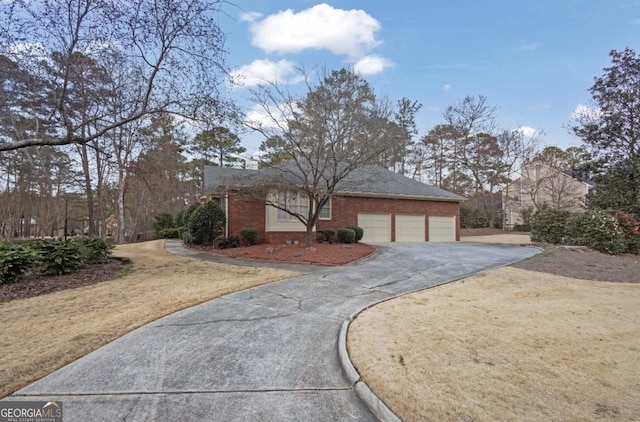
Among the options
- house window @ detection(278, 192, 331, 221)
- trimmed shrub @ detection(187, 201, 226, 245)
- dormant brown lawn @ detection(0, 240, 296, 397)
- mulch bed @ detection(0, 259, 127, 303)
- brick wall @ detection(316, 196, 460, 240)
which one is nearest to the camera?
dormant brown lawn @ detection(0, 240, 296, 397)

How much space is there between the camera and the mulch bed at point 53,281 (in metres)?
7.56

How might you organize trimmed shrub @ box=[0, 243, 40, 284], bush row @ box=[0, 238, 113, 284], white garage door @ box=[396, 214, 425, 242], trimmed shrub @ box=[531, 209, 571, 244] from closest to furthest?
trimmed shrub @ box=[0, 243, 40, 284], bush row @ box=[0, 238, 113, 284], trimmed shrub @ box=[531, 209, 571, 244], white garage door @ box=[396, 214, 425, 242]

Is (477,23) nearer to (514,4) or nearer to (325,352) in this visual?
(514,4)

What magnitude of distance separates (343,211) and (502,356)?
42.7ft

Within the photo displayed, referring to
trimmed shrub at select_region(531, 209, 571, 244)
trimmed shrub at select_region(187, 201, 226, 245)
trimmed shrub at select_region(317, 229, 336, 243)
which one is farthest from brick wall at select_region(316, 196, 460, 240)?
trimmed shrub at select_region(187, 201, 226, 245)

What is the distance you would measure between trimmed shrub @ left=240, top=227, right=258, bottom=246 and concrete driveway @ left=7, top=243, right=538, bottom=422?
8308mm

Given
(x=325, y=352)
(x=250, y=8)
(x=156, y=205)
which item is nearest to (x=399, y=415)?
(x=325, y=352)

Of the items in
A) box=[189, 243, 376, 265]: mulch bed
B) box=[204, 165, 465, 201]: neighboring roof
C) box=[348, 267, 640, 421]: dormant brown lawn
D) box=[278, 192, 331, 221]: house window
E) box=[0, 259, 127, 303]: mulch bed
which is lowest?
box=[348, 267, 640, 421]: dormant brown lawn

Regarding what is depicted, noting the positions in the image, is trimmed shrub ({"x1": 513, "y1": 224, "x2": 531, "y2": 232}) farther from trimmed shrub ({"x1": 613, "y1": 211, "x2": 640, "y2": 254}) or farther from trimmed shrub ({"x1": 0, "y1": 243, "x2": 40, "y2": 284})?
trimmed shrub ({"x1": 0, "y1": 243, "x2": 40, "y2": 284})

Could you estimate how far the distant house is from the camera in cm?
3180

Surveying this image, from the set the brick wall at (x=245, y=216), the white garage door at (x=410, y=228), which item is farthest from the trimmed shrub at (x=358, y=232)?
the brick wall at (x=245, y=216)

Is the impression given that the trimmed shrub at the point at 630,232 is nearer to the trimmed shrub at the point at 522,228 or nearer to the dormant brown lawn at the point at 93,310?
the dormant brown lawn at the point at 93,310

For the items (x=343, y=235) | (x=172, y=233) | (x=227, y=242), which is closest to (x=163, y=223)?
(x=172, y=233)

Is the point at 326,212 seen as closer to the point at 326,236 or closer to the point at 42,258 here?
the point at 326,236
